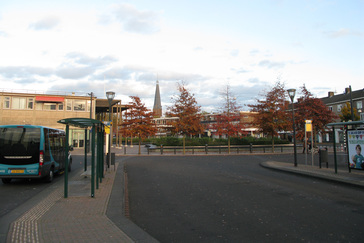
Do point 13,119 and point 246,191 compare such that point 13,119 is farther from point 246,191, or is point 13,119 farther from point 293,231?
point 293,231

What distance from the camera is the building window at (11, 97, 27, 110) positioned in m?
41.6

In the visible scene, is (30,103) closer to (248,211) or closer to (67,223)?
(67,223)

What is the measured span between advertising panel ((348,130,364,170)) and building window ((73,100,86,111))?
39.7 m

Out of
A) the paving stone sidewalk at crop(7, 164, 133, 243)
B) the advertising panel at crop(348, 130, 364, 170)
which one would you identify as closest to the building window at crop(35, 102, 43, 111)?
the paving stone sidewalk at crop(7, 164, 133, 243)

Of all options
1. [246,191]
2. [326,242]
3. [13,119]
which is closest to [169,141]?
[13,119]

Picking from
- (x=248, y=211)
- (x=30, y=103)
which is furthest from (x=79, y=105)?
(x=248, y=211)

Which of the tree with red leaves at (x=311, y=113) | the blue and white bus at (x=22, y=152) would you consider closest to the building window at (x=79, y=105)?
the tree with red leaves at (x=311, y=113)

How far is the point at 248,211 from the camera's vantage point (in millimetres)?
6594

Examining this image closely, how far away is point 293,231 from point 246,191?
4.06 metres

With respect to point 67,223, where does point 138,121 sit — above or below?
above

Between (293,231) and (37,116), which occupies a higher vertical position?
(37,116)

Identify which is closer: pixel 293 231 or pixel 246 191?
pixel 293 231

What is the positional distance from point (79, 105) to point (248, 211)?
42091 mm

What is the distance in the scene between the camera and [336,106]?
59.4 m
